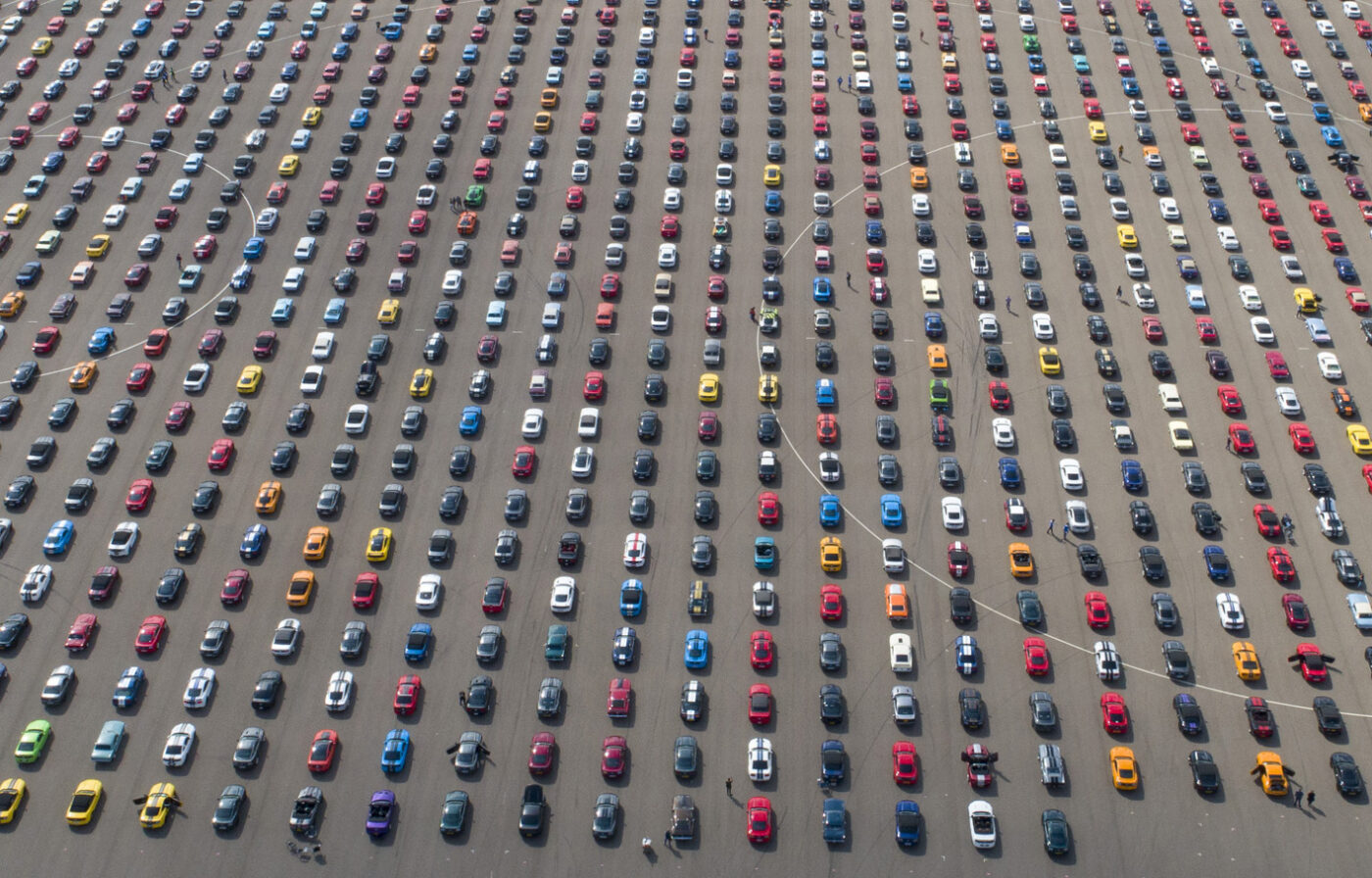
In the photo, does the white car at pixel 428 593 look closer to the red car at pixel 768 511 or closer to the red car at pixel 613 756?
the red car at pixel 613 756

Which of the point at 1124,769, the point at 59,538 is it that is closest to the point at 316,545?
the point at 59,538

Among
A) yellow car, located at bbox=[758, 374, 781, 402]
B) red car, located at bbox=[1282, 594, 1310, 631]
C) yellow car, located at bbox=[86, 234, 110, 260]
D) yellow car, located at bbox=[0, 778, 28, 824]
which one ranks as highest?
yellow car, located at bbox=[86, 234, 110, 260]

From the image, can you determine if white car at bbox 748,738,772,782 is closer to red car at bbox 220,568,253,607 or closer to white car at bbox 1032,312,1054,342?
red car at bbox 220,568,253,607

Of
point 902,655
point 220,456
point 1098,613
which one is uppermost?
point 220,456

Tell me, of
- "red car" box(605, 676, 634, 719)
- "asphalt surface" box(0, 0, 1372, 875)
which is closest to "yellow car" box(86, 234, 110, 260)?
"asphalt surface" box(0, 0, 1372, 875)

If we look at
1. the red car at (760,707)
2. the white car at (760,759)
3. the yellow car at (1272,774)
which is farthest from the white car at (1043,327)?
the white car at (760,759)

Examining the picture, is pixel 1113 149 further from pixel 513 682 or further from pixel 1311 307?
pixel 513 682

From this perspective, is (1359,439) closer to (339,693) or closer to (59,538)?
(339,693)
